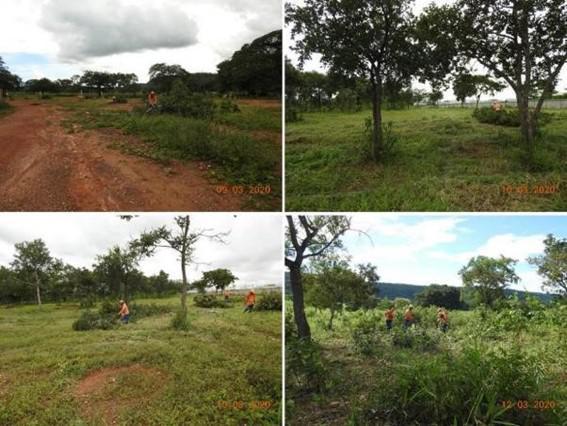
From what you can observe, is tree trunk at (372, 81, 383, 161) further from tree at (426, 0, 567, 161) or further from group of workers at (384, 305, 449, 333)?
group of workers at (384, 305, 449, 333)

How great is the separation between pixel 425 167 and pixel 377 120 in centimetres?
57

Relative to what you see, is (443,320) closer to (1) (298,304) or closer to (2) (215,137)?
(1) (298,304)

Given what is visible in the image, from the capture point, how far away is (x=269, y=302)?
4.07 m

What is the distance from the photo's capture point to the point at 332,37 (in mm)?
4129

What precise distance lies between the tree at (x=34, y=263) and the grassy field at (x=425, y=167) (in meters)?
1.93

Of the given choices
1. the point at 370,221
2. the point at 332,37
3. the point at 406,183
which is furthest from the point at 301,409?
the point at 332,37

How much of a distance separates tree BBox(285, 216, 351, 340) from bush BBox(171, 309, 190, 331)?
90 cm

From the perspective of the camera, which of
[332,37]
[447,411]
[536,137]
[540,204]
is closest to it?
[447,411]

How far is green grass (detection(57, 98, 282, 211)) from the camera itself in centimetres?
390

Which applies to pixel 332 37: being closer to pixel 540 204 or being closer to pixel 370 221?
pixel 370 221

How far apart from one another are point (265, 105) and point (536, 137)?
243 centimetres

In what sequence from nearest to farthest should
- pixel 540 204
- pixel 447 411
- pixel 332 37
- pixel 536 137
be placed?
pixel 447 411, pixel 540 204, pixel 332 37, pixel 536 137

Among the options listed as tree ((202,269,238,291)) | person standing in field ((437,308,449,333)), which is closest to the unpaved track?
tree ((202,269,238,291))
